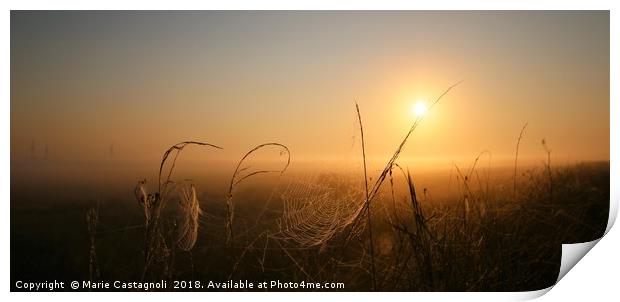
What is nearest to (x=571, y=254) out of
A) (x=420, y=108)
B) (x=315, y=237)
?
(x=420, y=108)

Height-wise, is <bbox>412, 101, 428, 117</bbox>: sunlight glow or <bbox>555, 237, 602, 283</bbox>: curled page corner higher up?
<bbox>412, 101, 428, 117</bbox>: sunlight glow

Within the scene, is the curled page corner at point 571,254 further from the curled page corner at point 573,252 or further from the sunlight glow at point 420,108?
the sunlight glow at point 420,108

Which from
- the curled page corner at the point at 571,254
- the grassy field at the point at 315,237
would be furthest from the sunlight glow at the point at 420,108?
the curled page corner at the point at 571,254

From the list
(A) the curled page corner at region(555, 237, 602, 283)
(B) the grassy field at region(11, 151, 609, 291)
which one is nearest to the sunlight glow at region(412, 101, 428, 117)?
(B) the grassy field at region(11, 151, 609, 291)

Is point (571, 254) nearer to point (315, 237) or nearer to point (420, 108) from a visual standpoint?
point (420, 108)

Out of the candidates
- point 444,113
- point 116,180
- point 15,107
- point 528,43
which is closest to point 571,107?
point 528,43

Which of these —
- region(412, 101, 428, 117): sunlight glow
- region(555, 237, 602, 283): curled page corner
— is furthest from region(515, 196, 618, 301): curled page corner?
region(412, 101, 428, 117): sunlight glow

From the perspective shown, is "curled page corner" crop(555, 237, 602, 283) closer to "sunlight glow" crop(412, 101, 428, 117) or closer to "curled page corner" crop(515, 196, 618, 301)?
"curled page corner" crop(515, 196, 618, 301)

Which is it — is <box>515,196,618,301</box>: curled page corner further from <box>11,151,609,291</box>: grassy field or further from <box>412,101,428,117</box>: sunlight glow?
<box>412,101,428,117</box>: sunlight glow

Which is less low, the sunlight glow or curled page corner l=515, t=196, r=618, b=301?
the sunlight glow

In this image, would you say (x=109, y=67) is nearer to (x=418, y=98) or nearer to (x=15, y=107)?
(x=15, y=107)

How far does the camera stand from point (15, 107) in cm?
332
